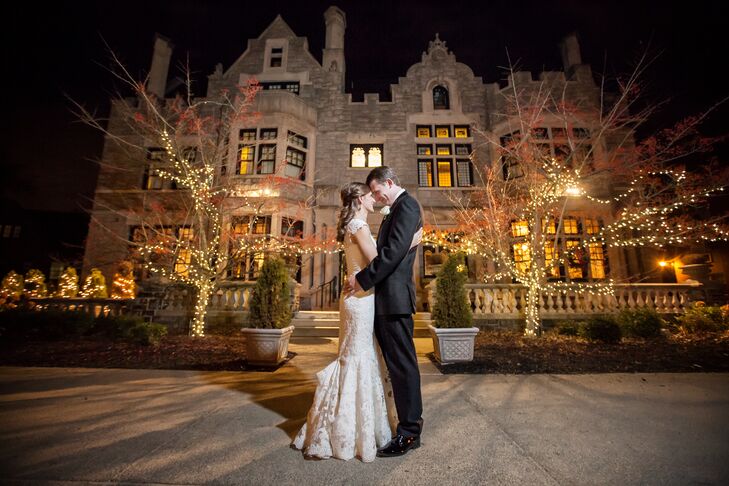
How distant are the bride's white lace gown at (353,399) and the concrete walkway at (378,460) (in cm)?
11

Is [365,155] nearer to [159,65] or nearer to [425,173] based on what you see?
[425,173]

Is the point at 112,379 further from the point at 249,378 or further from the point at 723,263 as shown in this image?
the point at 723,263

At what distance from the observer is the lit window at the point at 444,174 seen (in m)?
13.0

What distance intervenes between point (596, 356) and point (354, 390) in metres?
5.17

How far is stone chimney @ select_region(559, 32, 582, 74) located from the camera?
13.5 metres

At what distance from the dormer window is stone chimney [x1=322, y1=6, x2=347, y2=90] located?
218 centimetres

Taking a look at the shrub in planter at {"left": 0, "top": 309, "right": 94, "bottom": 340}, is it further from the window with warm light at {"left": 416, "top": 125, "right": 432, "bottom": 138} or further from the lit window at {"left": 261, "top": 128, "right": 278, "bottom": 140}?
the window with warm light at {"left": 416, "top": 125, "right": 432, "bottom": 138}

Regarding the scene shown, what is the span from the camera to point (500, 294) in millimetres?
8367

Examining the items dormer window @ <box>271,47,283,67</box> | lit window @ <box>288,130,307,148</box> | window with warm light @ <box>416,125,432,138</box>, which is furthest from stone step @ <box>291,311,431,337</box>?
dormer window @ <box>271,47,283,67</box>

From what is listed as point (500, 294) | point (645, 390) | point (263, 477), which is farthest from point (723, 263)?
point (263, 477)

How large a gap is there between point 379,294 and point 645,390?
3605mm

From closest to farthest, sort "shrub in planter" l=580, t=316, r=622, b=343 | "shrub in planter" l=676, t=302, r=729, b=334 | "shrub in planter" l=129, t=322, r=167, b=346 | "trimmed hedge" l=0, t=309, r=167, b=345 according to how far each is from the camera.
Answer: "shrub in planter" l=129, t=322, r=167, b=346 → "shrub in planter" l=580, t=316, r=622, b=343 → "trimmed hedge" l=0, t=309, r=167, b=345 → "shrub in planter" l=676, t=302, r=729, b=334

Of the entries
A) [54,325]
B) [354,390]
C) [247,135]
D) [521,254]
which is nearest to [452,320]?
[354,390]

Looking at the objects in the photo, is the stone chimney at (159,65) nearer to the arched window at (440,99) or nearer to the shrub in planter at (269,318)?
the arched window at (440,99)
